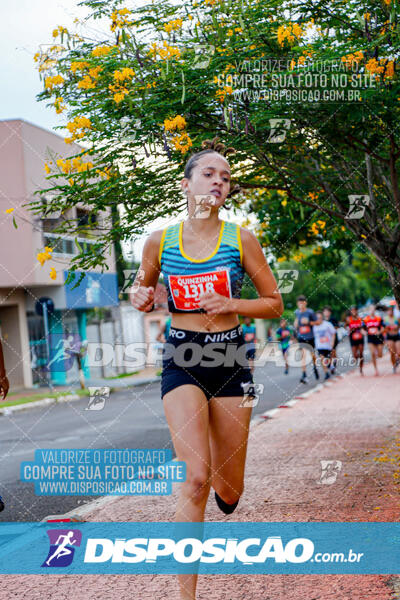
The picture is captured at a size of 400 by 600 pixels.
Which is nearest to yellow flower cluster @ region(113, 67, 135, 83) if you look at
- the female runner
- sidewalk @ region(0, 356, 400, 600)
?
the female runner

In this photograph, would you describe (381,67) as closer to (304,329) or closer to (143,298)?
(143,298)

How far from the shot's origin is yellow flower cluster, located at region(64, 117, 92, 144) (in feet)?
20.0

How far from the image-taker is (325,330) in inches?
711

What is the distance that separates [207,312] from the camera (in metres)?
3.63

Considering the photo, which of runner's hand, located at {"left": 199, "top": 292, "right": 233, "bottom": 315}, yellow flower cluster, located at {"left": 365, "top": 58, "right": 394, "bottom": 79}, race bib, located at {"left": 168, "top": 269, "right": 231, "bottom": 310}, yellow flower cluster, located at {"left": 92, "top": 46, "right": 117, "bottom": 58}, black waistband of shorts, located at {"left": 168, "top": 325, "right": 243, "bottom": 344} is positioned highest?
yellow flower cluster, located at {"left": 92, "top": 46, "right": 117, "bottom": 58}

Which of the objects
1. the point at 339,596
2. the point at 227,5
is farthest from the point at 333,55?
the point at 339,596

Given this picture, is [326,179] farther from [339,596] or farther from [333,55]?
[339,596]

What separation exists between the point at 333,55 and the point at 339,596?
3.92 m

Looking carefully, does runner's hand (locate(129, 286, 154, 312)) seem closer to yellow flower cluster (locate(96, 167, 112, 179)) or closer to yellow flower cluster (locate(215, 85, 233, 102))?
yellow flower cluster (locate(96, 167, 112, 179))

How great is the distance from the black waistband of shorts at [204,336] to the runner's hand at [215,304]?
207 mm

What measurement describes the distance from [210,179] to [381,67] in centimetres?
290

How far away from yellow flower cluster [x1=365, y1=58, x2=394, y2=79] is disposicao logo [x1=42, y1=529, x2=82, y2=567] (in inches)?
152

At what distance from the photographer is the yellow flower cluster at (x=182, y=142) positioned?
6.06 m

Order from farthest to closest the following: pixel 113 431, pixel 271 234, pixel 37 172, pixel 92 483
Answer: pixel 37 172
pixel 113 431
pixel 271 234
pixel 92 483
